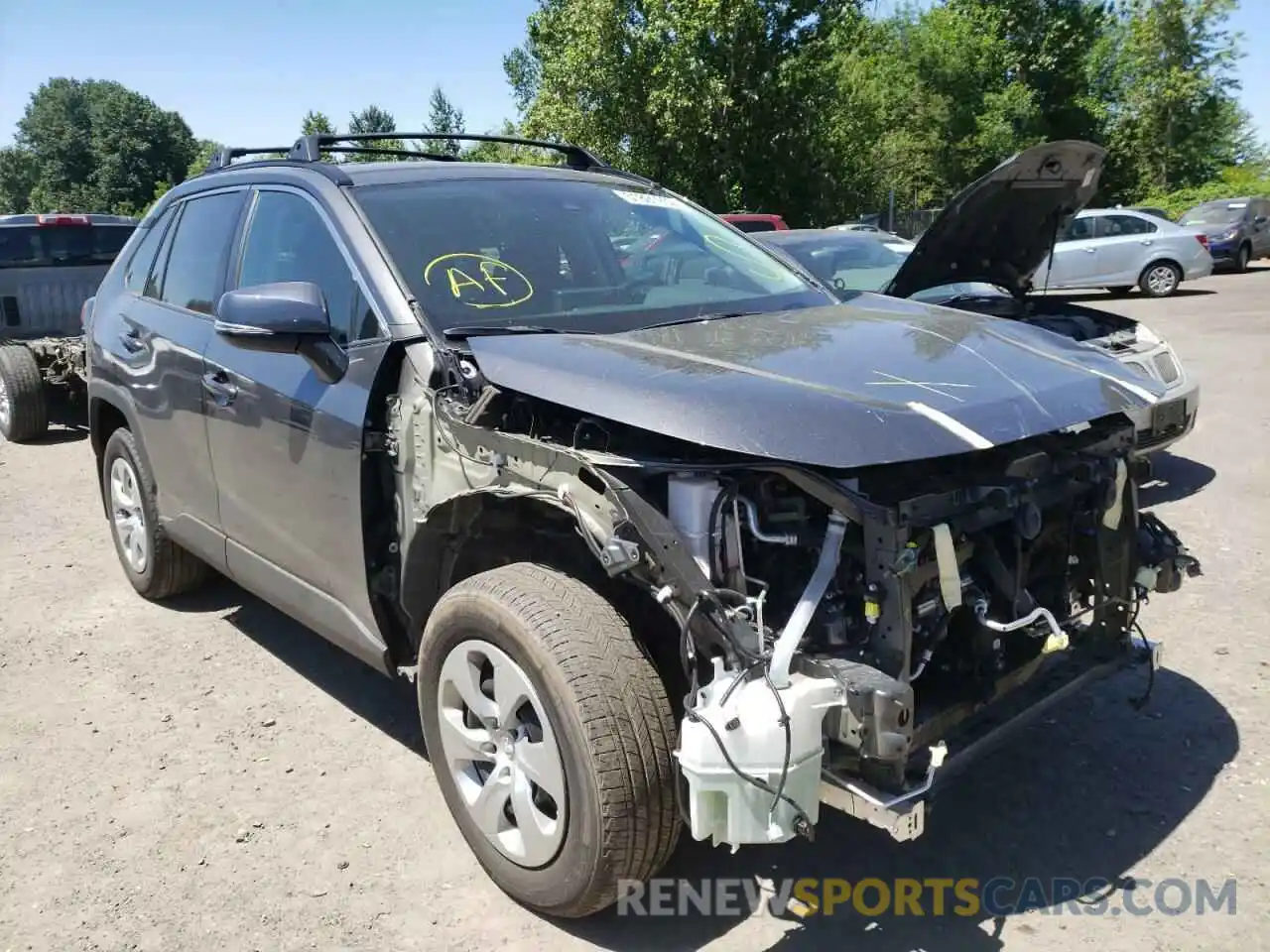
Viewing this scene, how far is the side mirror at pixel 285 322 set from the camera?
2.99 metres

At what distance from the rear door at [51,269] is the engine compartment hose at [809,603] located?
371 inches

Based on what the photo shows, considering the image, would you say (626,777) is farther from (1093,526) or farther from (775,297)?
(775,297)

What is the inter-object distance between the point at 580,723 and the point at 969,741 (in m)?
1.00

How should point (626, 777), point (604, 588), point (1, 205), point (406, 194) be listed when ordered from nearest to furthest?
point (626, 777) < point (604, 588) < point (406, 194) < point (1, 205)

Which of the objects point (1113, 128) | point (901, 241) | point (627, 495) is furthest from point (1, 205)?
point (627, 495)

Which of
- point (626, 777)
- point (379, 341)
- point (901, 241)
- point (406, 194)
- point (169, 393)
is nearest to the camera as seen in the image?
point (626, 777)

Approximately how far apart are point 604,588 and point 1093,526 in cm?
144

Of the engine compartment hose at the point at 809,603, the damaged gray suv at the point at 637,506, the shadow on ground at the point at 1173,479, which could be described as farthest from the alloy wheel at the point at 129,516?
the shadow on ground at the point at 1173,479

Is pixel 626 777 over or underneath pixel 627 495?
underneath

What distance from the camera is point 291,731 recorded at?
3.82 m

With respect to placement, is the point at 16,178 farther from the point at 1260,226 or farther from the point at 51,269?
the point at 1260,226

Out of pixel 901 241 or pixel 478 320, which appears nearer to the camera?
pixel 478 320

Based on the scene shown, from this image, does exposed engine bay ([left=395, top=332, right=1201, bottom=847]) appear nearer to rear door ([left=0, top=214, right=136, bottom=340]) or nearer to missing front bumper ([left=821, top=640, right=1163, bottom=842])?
missing front bumper ([left=821, top=640, right=1163, bottom=842])

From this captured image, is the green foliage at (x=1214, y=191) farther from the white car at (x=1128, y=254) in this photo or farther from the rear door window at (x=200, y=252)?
the rear door window at (x=200, y=252)
